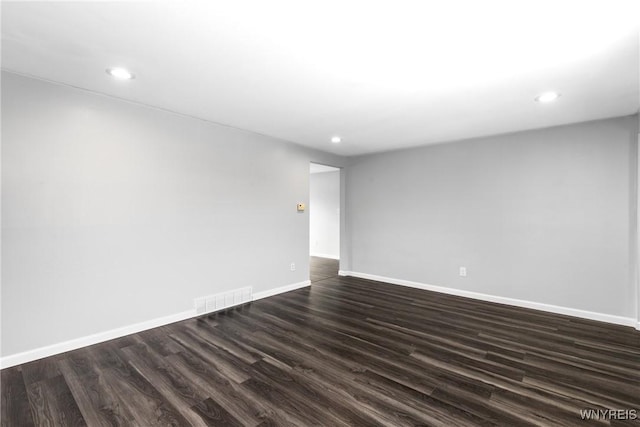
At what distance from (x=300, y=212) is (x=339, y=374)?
2.90m

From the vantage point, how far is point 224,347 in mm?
2660

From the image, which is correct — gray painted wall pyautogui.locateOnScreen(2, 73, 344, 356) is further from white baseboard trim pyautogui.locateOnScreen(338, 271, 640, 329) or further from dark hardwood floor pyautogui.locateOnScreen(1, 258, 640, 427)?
white baseboard trim pyautogui.locateOnScreen(338, 271, 640, 329)

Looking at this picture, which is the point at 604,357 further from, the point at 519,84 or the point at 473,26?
the point at 473,26

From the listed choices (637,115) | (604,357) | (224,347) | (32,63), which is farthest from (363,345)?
(637,115)

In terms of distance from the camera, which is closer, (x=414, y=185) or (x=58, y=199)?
(x=58, y=199)

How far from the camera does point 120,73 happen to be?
92.4 inches

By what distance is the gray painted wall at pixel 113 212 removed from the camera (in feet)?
7.75

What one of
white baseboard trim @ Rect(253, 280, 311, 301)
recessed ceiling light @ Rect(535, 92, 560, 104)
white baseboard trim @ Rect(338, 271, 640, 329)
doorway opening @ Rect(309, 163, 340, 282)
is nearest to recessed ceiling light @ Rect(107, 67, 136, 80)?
white baseboard trim @ Rect(253, 280, 311, 301)

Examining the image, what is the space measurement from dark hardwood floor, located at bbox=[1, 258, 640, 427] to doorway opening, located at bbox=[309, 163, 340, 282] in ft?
14.3

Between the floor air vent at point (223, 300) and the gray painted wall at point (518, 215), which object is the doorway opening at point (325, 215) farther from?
the floor air vent at point (223, 300)

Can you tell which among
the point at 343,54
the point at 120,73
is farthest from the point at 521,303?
the point at 120,73

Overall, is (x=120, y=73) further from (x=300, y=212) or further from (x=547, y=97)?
(x=547, y=97)

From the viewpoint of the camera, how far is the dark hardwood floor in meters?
1.78

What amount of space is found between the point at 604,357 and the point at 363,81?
324 cm
